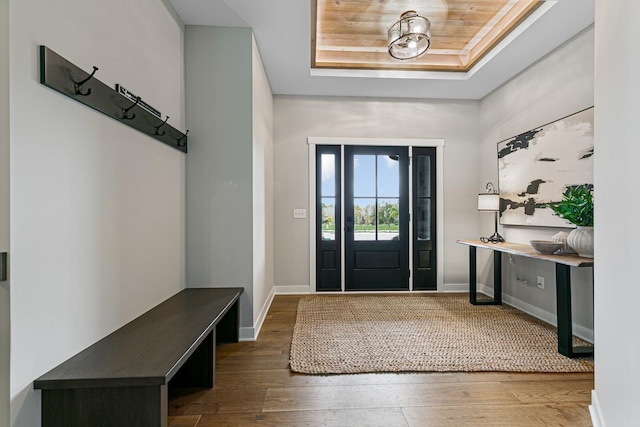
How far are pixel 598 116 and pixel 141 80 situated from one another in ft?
8.08

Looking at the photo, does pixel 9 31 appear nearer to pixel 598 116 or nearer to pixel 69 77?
pixel 69 77

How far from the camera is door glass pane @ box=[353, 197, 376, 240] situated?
3920mm

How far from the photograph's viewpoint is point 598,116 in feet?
4.57

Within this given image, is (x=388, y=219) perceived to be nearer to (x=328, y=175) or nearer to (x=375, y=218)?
(x=375, y=218)

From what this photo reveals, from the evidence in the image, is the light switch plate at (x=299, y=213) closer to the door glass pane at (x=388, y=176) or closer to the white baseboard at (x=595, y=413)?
the door glass pane at (x=388, y=176)

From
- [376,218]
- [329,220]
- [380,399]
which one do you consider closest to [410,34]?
[376,218]

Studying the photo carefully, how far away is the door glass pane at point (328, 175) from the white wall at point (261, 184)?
68 cm

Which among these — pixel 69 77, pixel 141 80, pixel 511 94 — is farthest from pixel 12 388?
pixel 511 94

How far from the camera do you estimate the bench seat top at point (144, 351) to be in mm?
1141

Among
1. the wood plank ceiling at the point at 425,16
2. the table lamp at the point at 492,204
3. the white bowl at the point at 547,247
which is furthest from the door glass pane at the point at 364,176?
the white bowl at the point at 547,247

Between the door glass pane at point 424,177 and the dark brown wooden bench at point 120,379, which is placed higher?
the door glass pane at point 424,177

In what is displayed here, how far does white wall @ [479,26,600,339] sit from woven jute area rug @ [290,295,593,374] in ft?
0.81

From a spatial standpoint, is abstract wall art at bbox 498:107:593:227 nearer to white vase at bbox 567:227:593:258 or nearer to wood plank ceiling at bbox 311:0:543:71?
white vase at bbox 567:227:593:258

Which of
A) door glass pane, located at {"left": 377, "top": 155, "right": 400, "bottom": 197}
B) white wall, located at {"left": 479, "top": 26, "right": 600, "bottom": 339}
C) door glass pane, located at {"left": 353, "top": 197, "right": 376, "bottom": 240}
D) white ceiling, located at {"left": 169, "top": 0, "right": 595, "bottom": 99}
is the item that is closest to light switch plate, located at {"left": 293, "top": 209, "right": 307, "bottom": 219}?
door glass pane, located at {"left": 353, "top": 197, "right": 376, "bottom": 240}
